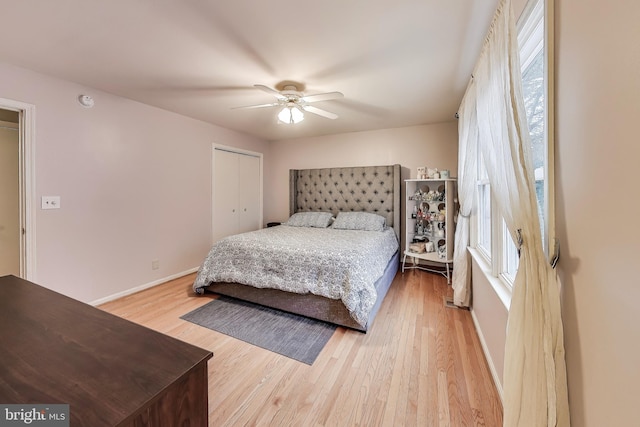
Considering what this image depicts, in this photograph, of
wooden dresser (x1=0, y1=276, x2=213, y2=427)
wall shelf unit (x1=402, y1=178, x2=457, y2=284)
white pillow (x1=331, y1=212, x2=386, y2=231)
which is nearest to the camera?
wooden dresser (x1=0, y1=276, x2=213, y2=427)

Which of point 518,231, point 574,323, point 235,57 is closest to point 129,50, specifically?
point 235,57

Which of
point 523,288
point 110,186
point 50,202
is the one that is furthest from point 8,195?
point 523,288

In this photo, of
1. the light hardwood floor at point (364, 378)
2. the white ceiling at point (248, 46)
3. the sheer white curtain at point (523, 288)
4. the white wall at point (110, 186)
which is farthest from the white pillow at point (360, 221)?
the sheer white curtain at point (523, 288)

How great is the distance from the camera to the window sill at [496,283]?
143 cm

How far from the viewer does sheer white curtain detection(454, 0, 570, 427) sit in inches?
32.6

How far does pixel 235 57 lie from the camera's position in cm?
197

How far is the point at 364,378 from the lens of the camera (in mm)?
1651

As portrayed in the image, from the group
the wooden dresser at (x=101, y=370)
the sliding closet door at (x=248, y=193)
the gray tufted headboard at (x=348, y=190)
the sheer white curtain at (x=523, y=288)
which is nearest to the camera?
the wooden dresser at (x=101, y=370)

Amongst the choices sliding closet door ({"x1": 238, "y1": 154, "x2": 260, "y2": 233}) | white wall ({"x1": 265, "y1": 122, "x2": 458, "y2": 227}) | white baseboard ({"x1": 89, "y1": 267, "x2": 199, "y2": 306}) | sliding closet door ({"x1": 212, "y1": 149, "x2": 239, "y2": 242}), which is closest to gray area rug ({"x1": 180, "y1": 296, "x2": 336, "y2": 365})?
white baseboard ({"x1": 89, "y1": 267, "x2": 199, "y2": 306})

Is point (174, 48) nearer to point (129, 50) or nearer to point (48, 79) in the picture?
point (129, 50)

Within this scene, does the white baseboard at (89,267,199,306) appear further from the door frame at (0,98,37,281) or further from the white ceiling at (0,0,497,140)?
the white ceiling at (0,0,497,140)

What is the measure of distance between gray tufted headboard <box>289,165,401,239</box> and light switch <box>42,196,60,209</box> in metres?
2.98

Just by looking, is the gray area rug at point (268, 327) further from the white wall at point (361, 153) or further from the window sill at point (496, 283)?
the white wall at point (361, 153)

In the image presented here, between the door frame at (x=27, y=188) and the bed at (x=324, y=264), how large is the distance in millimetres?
1386
